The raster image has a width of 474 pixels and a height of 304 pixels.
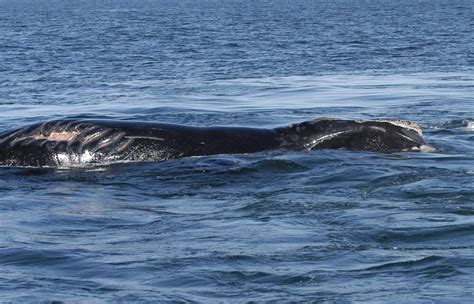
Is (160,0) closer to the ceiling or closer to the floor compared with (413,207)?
closer to the floor

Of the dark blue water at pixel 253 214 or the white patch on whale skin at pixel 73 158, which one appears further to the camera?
the white patch on whale skin at pixel 73 158

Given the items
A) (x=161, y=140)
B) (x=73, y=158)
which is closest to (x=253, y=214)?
(x=161, y=140)

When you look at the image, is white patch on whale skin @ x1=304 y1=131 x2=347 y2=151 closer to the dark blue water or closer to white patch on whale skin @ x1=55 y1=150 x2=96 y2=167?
the dark blue water

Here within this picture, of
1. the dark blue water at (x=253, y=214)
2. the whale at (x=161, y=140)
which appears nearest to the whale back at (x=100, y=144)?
the whale at (x=161, y=140)

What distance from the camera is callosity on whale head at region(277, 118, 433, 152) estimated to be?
14.5m

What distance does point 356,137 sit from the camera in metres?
14.5

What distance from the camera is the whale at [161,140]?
14086 mm

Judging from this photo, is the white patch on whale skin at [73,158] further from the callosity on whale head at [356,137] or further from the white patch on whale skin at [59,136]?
the callosity on whale head at [356,137]

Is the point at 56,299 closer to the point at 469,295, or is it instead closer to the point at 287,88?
the point at 469,295

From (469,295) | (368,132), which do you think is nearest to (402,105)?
(368,132)

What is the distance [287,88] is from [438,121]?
7.79 m

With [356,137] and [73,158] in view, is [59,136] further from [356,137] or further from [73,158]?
[356,137]

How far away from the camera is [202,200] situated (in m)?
12.2

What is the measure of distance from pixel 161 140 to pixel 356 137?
2.35m
